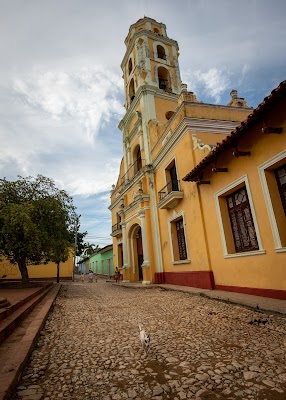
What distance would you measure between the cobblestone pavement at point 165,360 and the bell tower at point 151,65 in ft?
40.6

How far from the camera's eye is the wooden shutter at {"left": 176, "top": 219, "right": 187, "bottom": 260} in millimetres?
10422

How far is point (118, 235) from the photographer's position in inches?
741

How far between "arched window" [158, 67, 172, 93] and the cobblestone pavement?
1537 cm

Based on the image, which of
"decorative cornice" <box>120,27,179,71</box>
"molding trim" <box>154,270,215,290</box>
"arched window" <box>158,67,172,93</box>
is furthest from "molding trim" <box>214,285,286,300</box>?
"decorative cornice" <box>120,27,179,71</box>

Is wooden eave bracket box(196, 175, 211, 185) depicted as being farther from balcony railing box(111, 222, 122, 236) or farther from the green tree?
balcony railing box(111, 222, 122, 236)

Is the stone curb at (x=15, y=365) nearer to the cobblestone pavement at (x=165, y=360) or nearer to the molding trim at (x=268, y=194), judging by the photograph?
the cobblestone pavement at (x=165, y=360)

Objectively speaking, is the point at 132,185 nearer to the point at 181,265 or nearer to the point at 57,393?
the point at 181,265

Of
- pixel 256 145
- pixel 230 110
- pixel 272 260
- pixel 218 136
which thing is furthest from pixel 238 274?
pixel 230 110

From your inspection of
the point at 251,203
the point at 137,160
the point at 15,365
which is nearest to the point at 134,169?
the point at 137,160

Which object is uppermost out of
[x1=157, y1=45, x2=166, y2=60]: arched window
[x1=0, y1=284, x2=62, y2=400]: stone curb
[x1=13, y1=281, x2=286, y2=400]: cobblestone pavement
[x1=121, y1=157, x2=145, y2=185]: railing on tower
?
[x1=157, y1=45, x2=166, y2=60]: arched window

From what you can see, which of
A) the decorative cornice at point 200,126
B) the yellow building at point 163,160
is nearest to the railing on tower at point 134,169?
the yellow building at point 163,160

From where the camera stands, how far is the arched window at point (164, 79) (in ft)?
53.9

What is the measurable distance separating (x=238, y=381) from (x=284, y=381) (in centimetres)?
44

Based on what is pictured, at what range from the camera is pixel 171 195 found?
991 cm
